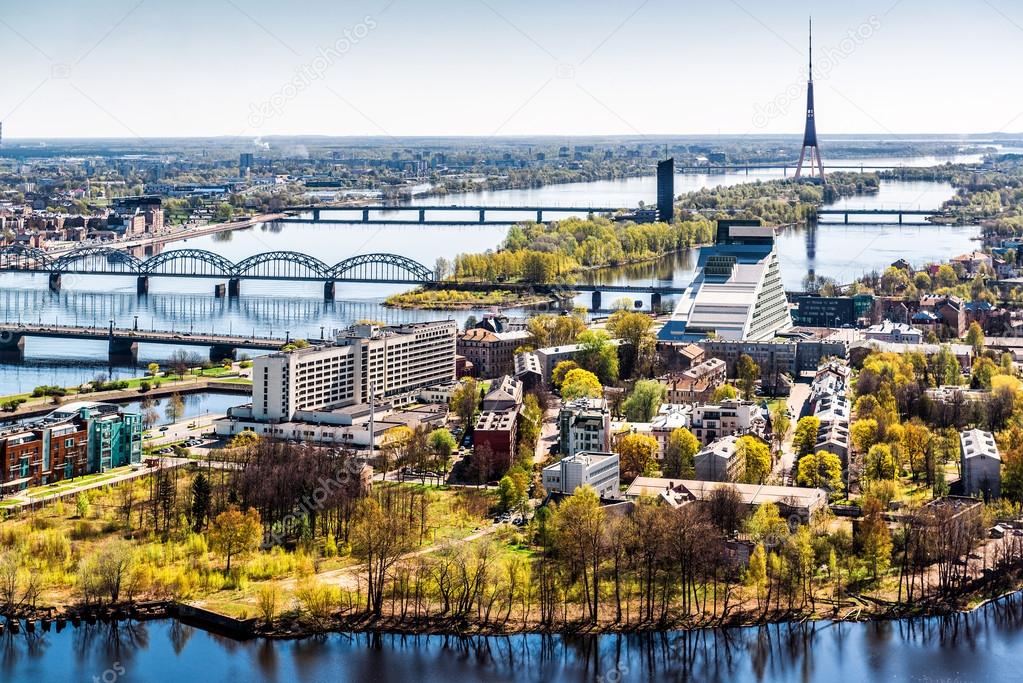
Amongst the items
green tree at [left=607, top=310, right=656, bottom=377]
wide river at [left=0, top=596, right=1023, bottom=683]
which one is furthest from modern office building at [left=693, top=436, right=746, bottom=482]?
green tree at [left=607, top=310, right=656, bottom=377]

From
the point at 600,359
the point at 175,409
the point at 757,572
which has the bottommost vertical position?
the point at 757,572

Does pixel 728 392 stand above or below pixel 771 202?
below

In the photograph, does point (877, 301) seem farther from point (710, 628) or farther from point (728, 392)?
point (710, 628)

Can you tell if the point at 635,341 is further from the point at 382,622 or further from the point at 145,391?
the point at 382,622

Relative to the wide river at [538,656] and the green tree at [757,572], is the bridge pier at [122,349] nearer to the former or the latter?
the wide river at [538,656]

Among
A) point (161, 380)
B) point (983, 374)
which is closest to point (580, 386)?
point (983, 374)

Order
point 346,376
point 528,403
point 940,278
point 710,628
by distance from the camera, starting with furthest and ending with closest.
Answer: point 940,278 → point 346,376 → point 528,403 → point 710,628

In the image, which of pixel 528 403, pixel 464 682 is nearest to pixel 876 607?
pixel 464 682
